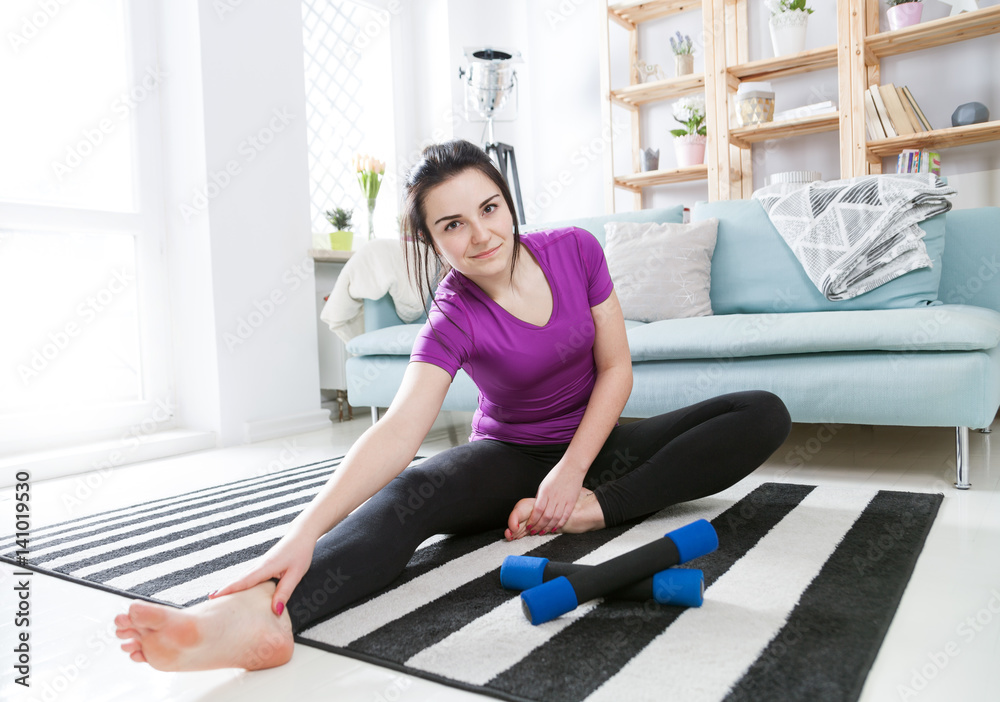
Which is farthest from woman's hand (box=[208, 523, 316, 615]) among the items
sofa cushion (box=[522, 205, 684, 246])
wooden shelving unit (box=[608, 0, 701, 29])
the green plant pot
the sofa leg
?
wooden shelving unit (box=[608, 0, 701, 29])

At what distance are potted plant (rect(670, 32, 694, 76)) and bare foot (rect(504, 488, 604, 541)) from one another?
10.2 ft

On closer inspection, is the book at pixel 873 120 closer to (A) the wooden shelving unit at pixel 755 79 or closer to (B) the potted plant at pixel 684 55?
(A) the wooden shelving unit at pixel 755 79

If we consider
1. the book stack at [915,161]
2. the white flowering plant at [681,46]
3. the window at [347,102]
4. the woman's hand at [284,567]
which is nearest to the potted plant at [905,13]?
the book stack at [915,161]

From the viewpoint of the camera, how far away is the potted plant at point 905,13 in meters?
3.15

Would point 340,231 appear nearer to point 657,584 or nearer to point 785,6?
point 785,6

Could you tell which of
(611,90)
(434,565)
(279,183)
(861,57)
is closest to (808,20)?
(861,57)

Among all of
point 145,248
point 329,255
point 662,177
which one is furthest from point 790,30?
point 145,248

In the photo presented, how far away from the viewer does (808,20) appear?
11.8ft

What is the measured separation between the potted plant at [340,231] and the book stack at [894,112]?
7.98 feet

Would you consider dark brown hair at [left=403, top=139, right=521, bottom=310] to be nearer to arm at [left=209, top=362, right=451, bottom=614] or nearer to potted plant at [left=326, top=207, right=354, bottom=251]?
arm at [left=209, top=362, right=451, bottom=614]

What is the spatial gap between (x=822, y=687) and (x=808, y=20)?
3.64m

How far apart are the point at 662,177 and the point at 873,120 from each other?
1024 mm

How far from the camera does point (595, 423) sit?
129 cm

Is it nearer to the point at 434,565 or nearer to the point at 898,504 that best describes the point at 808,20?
the point at 898,504
